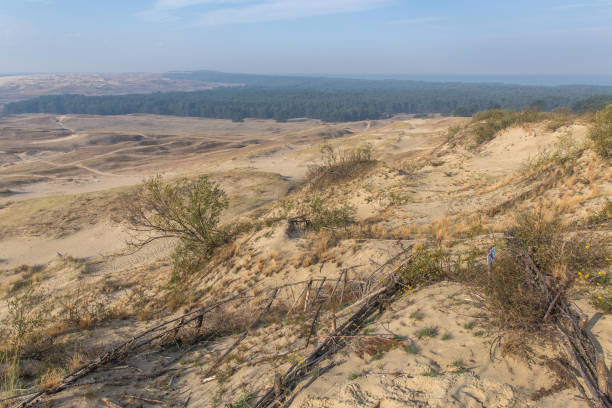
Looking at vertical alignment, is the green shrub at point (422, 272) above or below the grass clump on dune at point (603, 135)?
below

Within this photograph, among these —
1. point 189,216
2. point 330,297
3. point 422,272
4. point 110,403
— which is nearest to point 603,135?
point 422,272

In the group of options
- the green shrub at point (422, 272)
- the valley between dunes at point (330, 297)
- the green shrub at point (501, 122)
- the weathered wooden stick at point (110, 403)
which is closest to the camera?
the valley between dunes at point (330, 297)

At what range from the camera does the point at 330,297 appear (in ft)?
20.4

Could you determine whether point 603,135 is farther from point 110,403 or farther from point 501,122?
point 110,403

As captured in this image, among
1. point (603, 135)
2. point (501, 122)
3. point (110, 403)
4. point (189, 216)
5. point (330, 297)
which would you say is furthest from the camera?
point (501, 122)

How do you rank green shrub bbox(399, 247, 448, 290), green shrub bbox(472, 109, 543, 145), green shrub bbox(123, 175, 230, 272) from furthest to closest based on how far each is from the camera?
green shrub bbox(472, 109, 543, 145), green shrub bbox(123, 175, 230, 272), green shrub bbox(399, 247, 448, 290)

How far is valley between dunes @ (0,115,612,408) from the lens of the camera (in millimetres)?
3844

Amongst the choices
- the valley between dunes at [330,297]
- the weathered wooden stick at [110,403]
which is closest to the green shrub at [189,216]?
the valley between dunes at [330,297]

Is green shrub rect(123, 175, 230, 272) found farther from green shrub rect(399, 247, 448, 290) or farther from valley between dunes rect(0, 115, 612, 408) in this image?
green shrub rect(399, 247, 448, 290)

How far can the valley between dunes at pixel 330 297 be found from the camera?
3.84m

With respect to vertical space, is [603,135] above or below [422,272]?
above

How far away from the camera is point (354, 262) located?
817 centimetres

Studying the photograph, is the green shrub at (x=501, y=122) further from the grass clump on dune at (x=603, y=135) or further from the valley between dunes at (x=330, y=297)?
the grass clump on dune at (x=603, y=135)

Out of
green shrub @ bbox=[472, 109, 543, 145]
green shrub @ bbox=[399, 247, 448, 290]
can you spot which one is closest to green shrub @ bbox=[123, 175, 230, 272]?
green shrub @ bbox=[399, 247, 448, 290]
